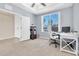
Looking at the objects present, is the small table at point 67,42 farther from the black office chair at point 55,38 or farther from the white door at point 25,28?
the white door at point 25,28

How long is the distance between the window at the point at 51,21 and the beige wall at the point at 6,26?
8.43ft

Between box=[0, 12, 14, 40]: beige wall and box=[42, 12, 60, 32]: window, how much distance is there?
8.43ft

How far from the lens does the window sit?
4.20m

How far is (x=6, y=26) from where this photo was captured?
6.00 meters

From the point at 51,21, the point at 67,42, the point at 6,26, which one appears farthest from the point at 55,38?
the point at 6,26

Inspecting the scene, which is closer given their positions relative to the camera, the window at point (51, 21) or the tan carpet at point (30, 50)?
the tan carpet at point (30, 50)

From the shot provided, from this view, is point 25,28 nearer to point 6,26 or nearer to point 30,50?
point 30,50

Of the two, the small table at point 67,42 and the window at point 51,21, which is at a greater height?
the window at point 51,21

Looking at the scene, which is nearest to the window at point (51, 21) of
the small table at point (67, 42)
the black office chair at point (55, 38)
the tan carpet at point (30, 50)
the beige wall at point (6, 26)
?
the black office chair at point (55, 38)

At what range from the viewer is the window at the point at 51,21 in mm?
4195

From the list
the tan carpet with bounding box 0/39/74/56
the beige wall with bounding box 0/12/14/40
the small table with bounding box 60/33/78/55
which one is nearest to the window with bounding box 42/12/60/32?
the tan carpet with bounding box 0/39/74/56

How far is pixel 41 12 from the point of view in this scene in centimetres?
452

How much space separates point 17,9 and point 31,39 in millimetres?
2065

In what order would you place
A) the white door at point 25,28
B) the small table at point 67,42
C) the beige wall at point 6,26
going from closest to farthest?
the small table at point 67,42
the white door at point 25,28
the beige wall at point 6,26
